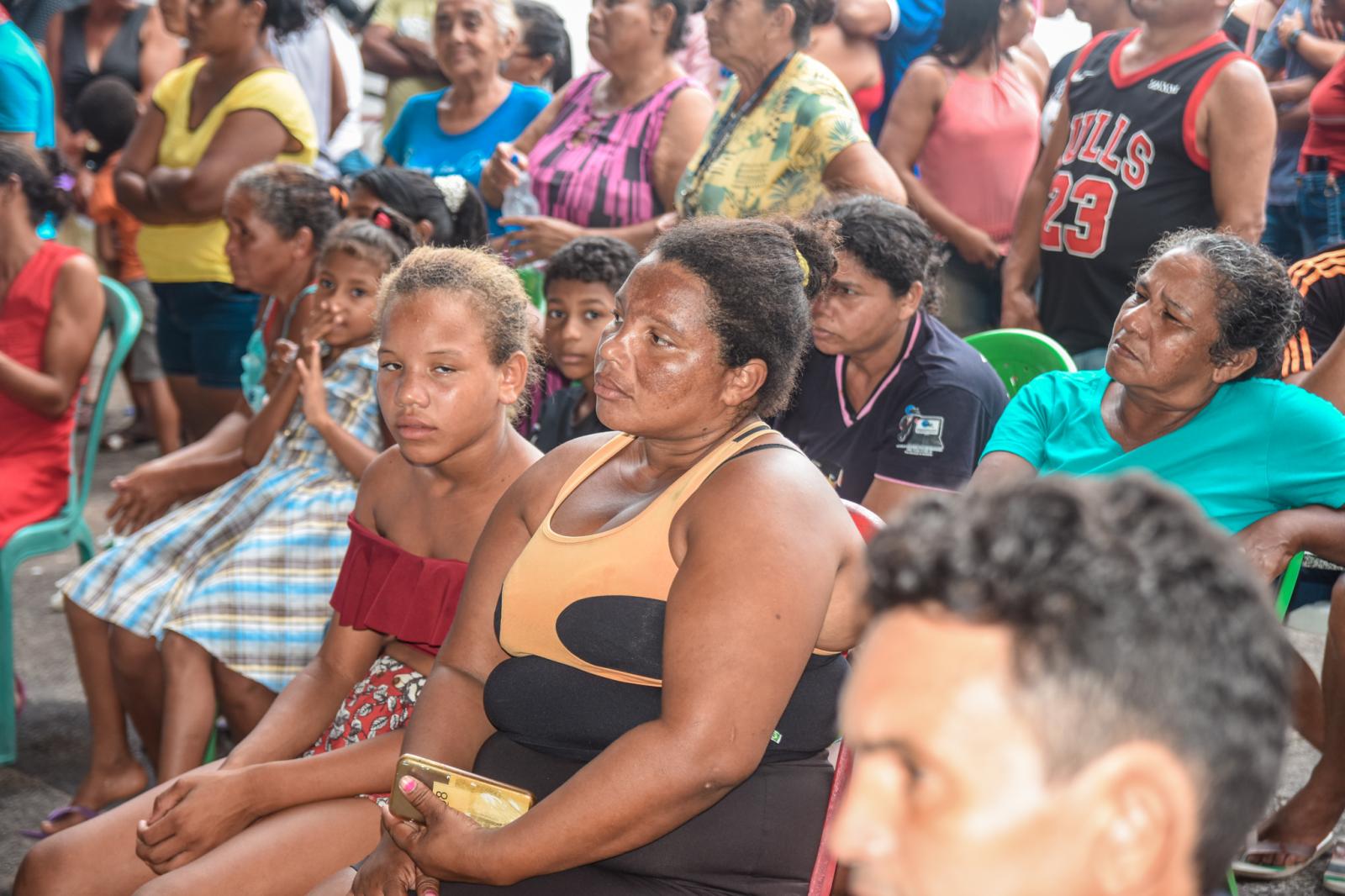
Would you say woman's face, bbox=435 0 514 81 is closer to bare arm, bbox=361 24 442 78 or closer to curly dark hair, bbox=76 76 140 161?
bare arm, bbox=361 24 442 78

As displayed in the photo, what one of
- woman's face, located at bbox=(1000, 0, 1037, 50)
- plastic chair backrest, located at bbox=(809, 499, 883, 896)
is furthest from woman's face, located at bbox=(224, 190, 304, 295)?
plastic chair backrest, located at bbox=(809, 499, 883, 896)

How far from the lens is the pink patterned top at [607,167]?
148 inches

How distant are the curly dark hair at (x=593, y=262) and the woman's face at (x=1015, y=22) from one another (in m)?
1.67

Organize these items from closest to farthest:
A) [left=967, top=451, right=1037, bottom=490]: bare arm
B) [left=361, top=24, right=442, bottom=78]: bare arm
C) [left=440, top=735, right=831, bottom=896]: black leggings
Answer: [left=440, top=735, right=831, bottom=896]: black leggings
[left=967, top=451, right=1037, bottom=490]: bare arm
[left=361, top=24, right=442, bottom=78]: bare arm

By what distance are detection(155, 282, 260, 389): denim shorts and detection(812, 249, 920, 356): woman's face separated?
2264mm

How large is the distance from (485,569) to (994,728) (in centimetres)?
123

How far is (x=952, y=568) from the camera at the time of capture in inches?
32.8

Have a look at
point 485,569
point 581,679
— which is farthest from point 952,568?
point 485,569

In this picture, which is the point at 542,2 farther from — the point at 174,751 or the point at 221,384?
the point at 174,751

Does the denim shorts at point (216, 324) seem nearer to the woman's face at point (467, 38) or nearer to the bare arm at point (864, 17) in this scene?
the woman's face at point (467, 38)

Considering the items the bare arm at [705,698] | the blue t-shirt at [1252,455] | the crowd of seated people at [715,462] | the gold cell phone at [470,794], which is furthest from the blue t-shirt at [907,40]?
the gold cell phone at [470,794]

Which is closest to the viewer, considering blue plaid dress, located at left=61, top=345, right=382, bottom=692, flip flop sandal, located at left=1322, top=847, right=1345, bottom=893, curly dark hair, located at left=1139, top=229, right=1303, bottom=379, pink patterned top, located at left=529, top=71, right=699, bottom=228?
curly dark hair, located at left=1139, top=229, right=1303, bottom=379

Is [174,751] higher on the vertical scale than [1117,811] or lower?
lower

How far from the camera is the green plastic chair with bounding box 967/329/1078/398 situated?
2.94 m
